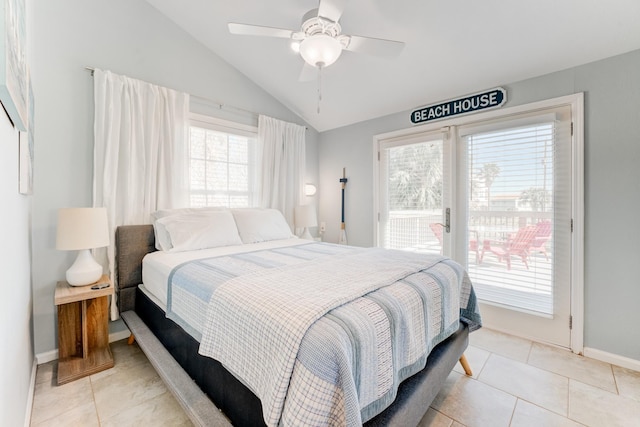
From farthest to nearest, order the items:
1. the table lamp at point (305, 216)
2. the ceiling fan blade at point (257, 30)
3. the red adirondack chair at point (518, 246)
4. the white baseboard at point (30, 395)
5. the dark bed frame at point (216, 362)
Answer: the table lamp at point (305, 216) → the red adirondack chair at point (518, 246) → the ceiling fan blade at point (257, 30) → the white baseboard at point (30, 395) → the dark bed frame at point (216, 362)

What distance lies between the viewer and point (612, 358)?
2094 millimetres

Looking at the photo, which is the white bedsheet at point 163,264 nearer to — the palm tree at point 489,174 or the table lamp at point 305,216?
the table lamp at point 305,216

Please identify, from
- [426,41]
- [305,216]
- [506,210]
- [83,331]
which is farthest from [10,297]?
[506,210]

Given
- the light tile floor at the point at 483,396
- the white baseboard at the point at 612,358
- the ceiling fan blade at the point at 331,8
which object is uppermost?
the ceiling fan blade at the point at 331,8

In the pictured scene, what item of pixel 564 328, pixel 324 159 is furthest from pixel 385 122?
pixel 564 328

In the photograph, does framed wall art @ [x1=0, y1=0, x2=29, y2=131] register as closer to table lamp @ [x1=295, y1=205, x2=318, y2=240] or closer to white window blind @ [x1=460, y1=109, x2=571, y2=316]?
table lamp @ [x1=295, y1=205, x2=318, y2=240]

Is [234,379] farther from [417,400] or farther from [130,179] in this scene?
[130,179]

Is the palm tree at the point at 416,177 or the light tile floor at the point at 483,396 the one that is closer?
the light tile floor at the point at 483,396

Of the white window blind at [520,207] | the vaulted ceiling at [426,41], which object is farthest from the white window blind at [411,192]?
the vaulted ceiling at [426,41]

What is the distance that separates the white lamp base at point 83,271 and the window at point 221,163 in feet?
3.48

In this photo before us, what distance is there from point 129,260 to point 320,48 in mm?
2248

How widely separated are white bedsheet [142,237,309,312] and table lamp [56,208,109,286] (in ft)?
1.06

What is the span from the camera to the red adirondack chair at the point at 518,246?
8.07ft

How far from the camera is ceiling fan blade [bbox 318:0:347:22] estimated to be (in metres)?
1.59
